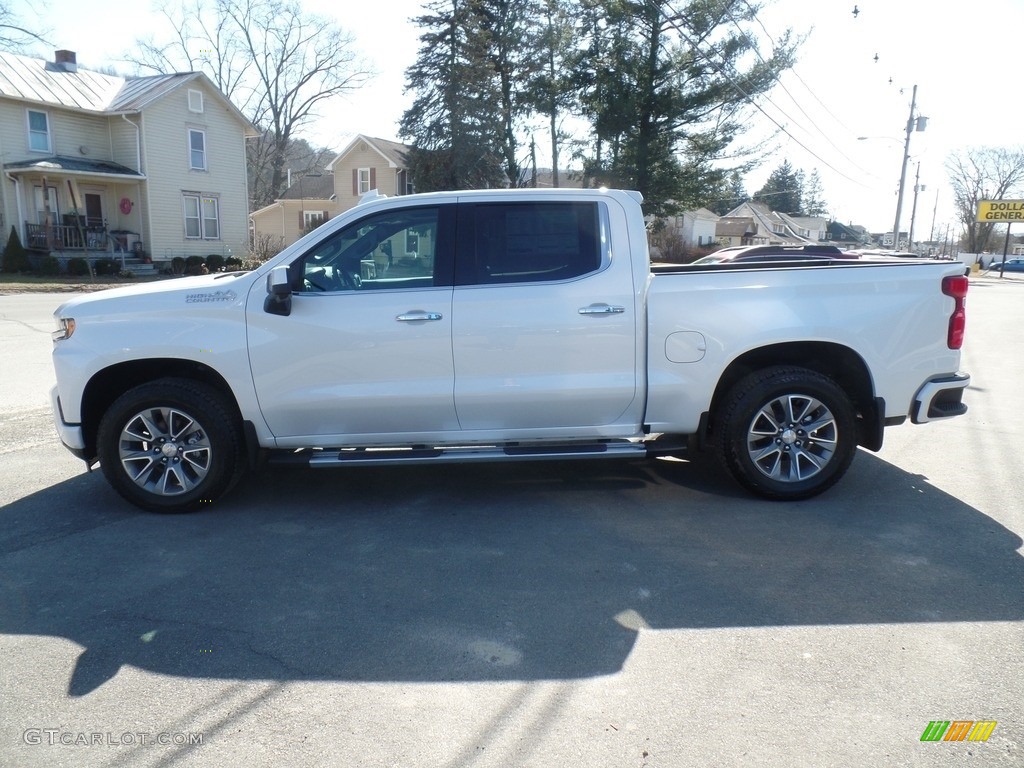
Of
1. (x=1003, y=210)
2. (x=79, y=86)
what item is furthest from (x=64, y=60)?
(x=1003, y=210)

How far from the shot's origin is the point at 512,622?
3.89 m

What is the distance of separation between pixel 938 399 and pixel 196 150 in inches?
1405

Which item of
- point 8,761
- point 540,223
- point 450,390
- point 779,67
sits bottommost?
point 8,761

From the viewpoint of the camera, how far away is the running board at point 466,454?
17.2 ft

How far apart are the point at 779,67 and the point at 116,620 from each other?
30.4 metres

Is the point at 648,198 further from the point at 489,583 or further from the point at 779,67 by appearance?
the point at 489,583

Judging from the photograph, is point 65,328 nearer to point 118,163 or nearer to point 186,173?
point 118,163

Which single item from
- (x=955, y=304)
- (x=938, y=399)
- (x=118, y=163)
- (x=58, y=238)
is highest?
(x=118, y=163)

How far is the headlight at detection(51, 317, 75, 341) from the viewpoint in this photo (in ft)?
17.2

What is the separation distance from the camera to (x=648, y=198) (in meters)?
32.1

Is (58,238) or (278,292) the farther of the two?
(58,238)

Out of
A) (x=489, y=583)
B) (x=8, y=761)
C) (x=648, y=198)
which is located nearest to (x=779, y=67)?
(x=648, y=198)

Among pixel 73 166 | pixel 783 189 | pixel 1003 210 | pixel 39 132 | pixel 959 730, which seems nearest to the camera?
pixel 959 730

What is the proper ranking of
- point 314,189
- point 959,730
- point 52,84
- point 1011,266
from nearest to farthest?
point 959,730 < point 52,84 < point 314,189 < point 1011,266
